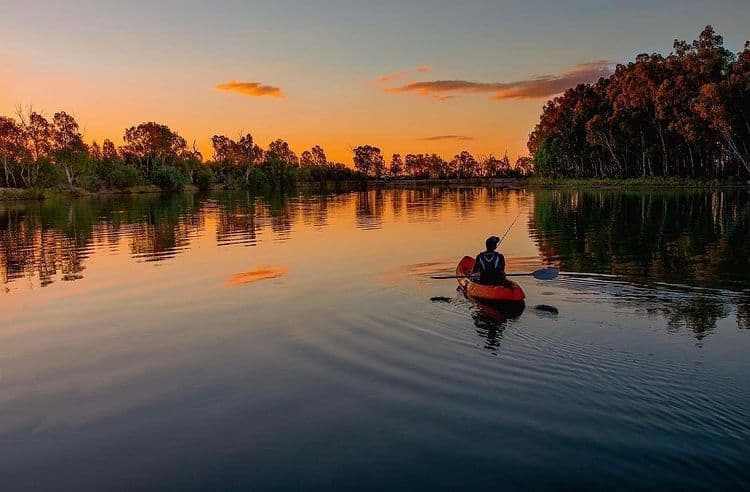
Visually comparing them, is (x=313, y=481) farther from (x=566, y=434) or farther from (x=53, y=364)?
(x=53, y=364)

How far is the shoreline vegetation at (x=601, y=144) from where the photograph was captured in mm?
59156

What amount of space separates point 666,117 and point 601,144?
21091 mm

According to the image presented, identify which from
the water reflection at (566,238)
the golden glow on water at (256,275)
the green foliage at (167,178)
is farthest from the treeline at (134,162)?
the golden glow on water at (256,275)

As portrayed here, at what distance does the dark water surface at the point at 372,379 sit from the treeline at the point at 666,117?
46.3 metres

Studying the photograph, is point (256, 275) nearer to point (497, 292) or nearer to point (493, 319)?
point (497, 292)

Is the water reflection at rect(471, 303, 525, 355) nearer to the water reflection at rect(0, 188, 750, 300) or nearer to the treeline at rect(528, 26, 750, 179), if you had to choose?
the water reflection at rect(0, 188, 750, 300)

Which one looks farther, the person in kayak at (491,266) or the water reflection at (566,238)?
the water reflection at (566,238)

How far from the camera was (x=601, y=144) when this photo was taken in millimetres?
86938

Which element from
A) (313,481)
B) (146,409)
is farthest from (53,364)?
(313,481)

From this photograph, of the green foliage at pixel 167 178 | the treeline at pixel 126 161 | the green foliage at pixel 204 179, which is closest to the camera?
the treeline at pixel 126 161

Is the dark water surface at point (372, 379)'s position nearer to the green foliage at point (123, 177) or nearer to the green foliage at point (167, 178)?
the green foliage at point (123, 177)

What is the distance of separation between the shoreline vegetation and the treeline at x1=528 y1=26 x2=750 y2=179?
135 mm

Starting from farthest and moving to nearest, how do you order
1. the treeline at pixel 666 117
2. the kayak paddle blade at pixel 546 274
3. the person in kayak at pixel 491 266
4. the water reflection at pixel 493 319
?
the treeline at pixel 666 117, the kayak paddle blade at pixel 546 274, the person in kayak at pixel 491 266, the water reflection at pixel 493 319

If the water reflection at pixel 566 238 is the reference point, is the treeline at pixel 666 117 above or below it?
above
